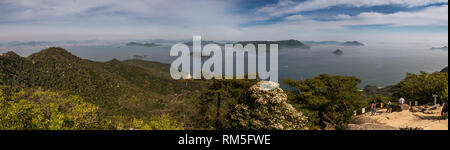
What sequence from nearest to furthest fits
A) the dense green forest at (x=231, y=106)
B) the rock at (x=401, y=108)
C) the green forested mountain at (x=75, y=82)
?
the dense green forest at (x=231, y=106), the rock at (x=401, y=108), the green forested mountain at (x=75, y=82)

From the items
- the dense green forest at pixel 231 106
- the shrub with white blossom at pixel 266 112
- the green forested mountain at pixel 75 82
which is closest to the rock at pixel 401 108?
the dense green forest at pixel 231 106

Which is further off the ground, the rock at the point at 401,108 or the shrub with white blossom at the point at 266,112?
the shrub with white blossom at the point at 266,112

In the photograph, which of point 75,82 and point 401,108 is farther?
point 75,82

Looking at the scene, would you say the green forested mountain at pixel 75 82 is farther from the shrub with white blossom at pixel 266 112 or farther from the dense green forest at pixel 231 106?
the shrub with white blossom at pixel 266 112

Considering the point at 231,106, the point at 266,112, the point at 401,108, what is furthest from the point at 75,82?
the point at 401,108

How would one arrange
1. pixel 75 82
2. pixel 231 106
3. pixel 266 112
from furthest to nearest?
pixel 75 82, pixel 231 106, pixel 266 112

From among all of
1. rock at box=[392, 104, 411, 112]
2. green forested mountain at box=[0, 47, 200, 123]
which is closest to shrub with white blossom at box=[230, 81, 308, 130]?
rock at box=[392, 104, 411, 112]

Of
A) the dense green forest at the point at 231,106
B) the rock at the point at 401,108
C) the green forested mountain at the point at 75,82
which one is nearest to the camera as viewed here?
the dense green forest at the point at 231,106

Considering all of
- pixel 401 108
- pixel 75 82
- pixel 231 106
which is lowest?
pixel 75 82

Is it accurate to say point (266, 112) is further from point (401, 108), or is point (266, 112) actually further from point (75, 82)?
point (75, 82)

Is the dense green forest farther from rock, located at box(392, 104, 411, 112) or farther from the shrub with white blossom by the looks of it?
rock, located at box(392, 104, 411, 112)
